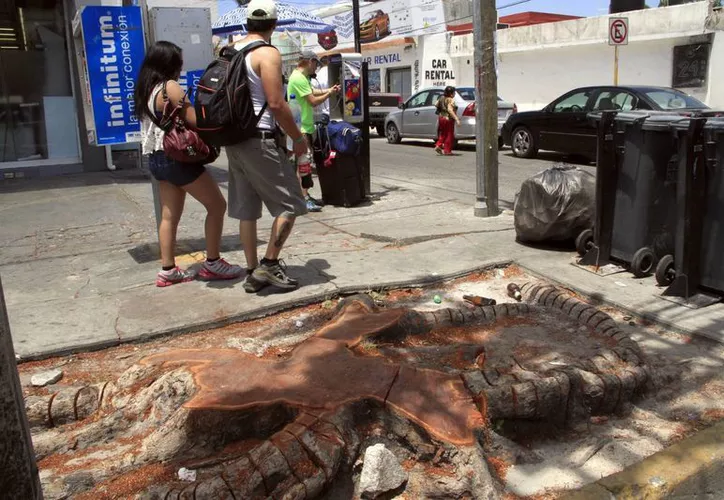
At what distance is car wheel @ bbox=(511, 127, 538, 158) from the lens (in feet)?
47.2

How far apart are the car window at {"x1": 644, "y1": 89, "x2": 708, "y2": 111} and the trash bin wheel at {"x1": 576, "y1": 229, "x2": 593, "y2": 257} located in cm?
727

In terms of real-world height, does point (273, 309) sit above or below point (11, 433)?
below

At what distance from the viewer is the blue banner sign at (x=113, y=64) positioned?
18.7 ft

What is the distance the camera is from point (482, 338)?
13.1 ft

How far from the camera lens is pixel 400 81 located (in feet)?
96.0

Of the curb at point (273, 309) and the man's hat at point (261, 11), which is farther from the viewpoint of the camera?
the man's hat at point (261, 11)

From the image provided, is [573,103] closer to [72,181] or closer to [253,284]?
[72,181]

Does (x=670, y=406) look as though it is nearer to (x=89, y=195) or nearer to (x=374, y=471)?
(x=374, y=471)

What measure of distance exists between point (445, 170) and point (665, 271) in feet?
25.7

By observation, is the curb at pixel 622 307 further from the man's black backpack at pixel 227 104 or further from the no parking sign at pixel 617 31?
the no parking sign at pixel 617 31

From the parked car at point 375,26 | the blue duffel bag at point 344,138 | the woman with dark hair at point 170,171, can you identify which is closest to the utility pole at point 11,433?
the woman with dark hair at point 170,171

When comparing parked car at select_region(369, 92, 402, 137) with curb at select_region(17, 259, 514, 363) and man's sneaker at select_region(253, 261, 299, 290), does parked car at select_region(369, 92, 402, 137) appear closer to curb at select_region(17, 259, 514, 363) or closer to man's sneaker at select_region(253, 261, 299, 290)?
curb at select_region(17, 259, 514, 363)

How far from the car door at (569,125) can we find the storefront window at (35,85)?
9335 millimetres

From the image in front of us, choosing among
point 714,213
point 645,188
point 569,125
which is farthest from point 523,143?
point 714,213
